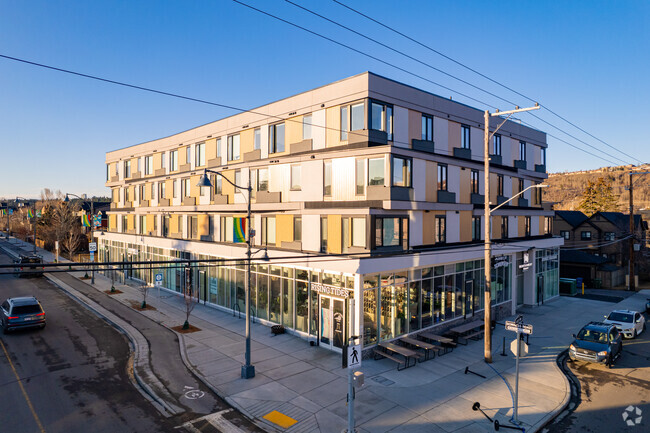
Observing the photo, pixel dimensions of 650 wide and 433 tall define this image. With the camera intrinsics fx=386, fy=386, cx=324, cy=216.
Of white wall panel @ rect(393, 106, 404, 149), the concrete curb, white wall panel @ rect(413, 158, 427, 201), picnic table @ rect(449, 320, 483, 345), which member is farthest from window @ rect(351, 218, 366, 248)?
the concrete curb

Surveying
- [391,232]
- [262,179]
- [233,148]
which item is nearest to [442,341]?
[391,232]

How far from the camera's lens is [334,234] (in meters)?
21.0

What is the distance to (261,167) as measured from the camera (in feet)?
86.0

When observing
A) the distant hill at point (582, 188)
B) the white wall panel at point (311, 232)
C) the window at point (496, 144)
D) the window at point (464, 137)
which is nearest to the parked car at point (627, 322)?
the window at point (496, 144)

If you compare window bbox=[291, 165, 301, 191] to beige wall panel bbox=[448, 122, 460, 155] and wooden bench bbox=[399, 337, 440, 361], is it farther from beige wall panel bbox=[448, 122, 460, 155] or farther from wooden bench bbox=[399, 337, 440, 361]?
wooden bench bbox=[399, 337, 440, 361]

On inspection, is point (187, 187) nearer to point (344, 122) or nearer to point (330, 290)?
point (344, 122)

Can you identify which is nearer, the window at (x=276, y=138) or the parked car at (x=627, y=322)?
the parked car at (x=627, y=322)

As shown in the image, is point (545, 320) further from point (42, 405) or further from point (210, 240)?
point (42, 405)

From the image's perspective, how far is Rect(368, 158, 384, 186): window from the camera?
65.5ft

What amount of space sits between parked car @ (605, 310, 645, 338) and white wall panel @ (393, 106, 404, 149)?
54.1 ft

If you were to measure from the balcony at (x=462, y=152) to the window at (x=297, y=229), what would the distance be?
35.2ft

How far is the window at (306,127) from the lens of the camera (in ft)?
75.7

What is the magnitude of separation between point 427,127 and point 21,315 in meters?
25.6

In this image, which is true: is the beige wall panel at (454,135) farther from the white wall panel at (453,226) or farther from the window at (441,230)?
the window at (441,230)
